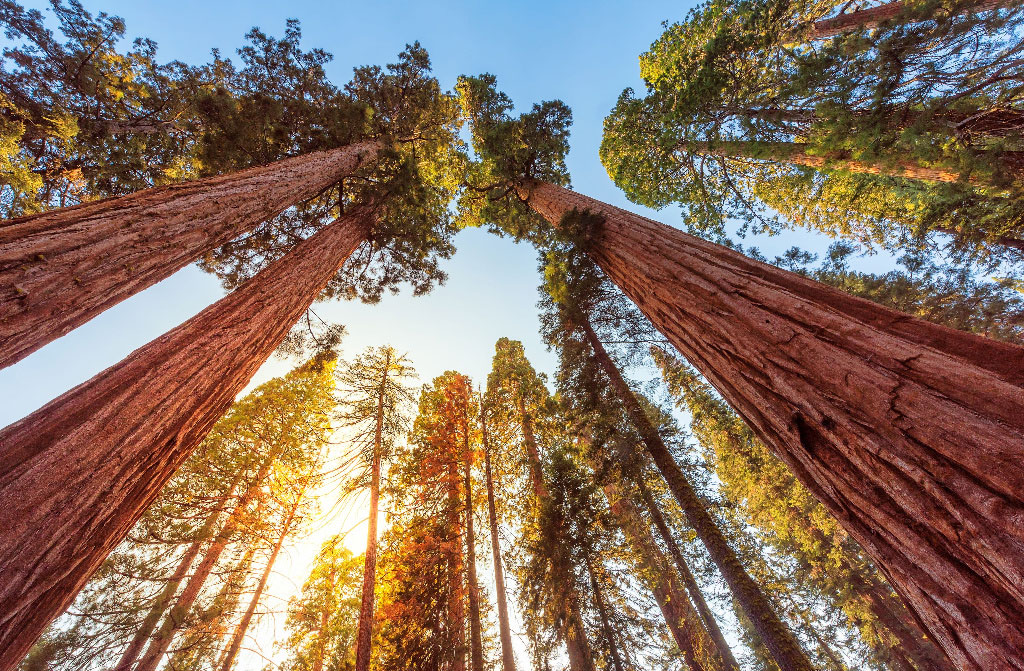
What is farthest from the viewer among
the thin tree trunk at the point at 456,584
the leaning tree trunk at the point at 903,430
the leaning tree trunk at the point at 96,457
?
the thin tree trunk at the point at 456,584

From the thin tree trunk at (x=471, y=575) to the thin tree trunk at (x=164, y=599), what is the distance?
19.0ft

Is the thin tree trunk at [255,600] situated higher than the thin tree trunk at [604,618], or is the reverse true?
the thin tree trunk at [255,600]

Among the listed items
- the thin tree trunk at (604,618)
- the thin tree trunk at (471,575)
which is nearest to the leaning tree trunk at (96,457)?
the thin tree trunk at (604,618)

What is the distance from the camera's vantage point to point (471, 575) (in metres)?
8.94

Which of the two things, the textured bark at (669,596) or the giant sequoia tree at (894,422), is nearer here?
the giant sequoia tree at (894,422)

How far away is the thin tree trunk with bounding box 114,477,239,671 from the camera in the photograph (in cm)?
659

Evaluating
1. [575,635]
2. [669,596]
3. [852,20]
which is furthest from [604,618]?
[852,20]

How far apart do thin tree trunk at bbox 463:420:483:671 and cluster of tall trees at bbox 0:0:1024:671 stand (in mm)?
118

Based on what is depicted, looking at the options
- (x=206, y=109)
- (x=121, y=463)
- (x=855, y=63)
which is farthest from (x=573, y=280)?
(x=206, y=109)

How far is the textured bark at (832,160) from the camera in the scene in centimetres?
558

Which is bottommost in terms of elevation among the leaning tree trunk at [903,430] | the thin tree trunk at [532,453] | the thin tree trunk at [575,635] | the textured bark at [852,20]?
the leaning tree trunk at [903,430]

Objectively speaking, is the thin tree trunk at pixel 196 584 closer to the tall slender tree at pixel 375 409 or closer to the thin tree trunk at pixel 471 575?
the tall slender tree at pixel 375 409

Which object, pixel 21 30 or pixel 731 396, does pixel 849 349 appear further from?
pixel 21 30

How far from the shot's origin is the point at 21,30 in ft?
17.2
